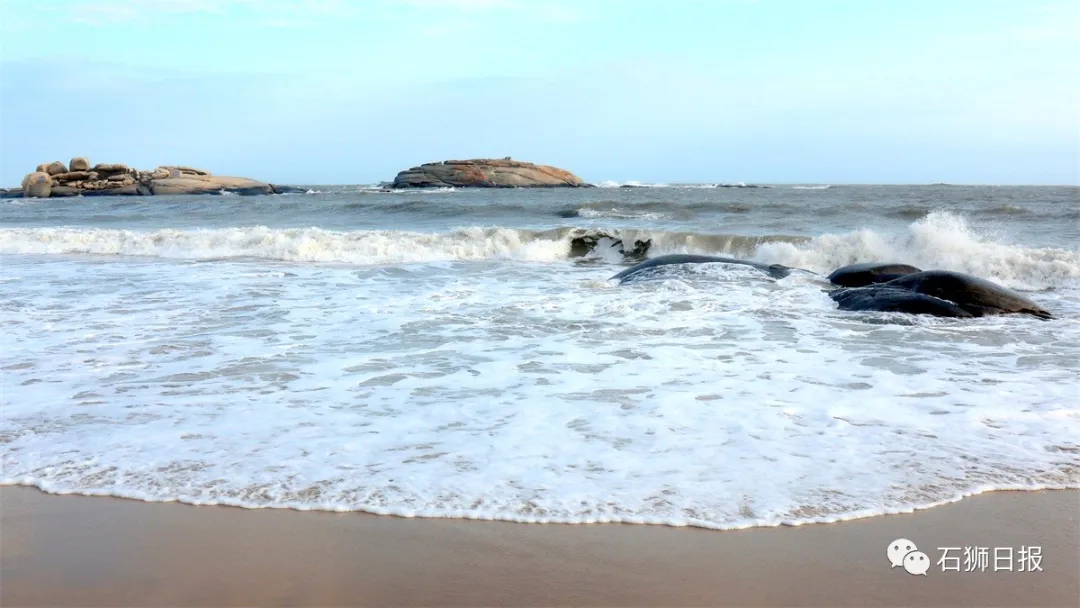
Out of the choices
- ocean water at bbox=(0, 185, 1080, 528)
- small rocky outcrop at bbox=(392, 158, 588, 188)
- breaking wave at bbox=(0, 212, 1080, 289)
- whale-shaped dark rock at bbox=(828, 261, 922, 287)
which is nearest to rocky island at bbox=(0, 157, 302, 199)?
small rocky outcrop at bbox=(392, 158, 588, 188)

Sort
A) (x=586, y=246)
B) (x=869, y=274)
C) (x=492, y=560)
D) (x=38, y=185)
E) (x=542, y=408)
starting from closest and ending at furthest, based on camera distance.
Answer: (x=492, y=560)
(x=542, y=408)
(x=869, y=274)
(x=586, y=246)
(x=38, y=185)

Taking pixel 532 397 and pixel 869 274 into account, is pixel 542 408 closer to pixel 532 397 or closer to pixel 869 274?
pixel 532 397

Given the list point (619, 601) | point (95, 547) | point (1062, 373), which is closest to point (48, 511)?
point (95, 547)

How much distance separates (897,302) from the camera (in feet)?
23.6

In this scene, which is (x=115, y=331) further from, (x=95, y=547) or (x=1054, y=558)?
(x=1054, y=558)

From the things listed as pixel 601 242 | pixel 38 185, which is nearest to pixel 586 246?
pixel 601 242

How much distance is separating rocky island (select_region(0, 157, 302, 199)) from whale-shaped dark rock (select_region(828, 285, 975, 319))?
173ft

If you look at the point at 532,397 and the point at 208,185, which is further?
the point at 208,185

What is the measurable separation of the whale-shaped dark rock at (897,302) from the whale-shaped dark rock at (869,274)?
3.91ft

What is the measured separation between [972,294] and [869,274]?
1.68 m

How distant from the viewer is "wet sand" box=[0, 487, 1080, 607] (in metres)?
2.37

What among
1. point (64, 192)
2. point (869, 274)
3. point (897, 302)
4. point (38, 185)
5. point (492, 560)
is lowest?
point (492, 560)

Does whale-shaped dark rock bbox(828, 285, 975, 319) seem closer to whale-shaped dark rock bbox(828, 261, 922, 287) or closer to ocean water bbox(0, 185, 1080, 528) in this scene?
ocean water bbox(0, 185, 1080, 528)

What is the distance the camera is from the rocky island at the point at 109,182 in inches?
2024
